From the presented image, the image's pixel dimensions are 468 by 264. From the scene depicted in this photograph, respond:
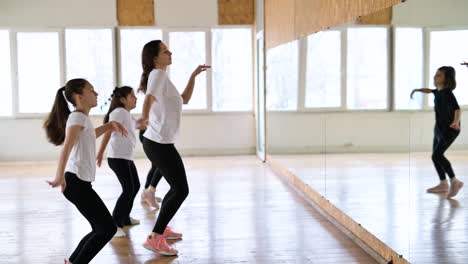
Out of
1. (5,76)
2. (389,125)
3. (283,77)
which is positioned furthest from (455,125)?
(5,76)

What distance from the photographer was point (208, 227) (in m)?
5.27

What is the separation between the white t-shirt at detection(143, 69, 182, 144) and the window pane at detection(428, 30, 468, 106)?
1774 millimetres

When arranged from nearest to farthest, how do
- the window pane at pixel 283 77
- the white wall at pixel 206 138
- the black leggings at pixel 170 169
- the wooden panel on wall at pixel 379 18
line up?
the wooden panel on wall at pixel 379 18
the black leggings at pixel 170 169
the window pane at pixel 283 77
the white wall at pixel 206 138

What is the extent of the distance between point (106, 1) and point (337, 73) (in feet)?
20.4

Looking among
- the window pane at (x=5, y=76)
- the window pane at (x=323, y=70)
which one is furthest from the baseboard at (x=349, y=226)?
the window pane at (x=5, y=76)

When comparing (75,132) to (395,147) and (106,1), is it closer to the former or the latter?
(395,147)

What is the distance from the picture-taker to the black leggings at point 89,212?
3.49 m

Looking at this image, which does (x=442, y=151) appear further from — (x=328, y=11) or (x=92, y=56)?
(x=92, y=56)

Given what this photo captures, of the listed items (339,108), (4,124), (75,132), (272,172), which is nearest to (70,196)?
(75,132)

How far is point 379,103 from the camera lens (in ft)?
14.4

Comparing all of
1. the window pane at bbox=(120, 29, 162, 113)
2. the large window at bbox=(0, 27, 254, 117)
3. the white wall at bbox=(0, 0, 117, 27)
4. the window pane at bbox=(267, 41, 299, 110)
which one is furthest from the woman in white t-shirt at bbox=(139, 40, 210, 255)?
the white wall at bbox=(0, 0, 117, 27)

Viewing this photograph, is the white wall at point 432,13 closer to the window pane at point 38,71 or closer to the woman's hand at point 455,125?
the woman's hand at point 455,125

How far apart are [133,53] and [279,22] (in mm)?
3559

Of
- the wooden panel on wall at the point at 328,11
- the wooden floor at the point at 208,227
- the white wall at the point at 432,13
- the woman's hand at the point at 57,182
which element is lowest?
the wooden floor at the point at 208,227
